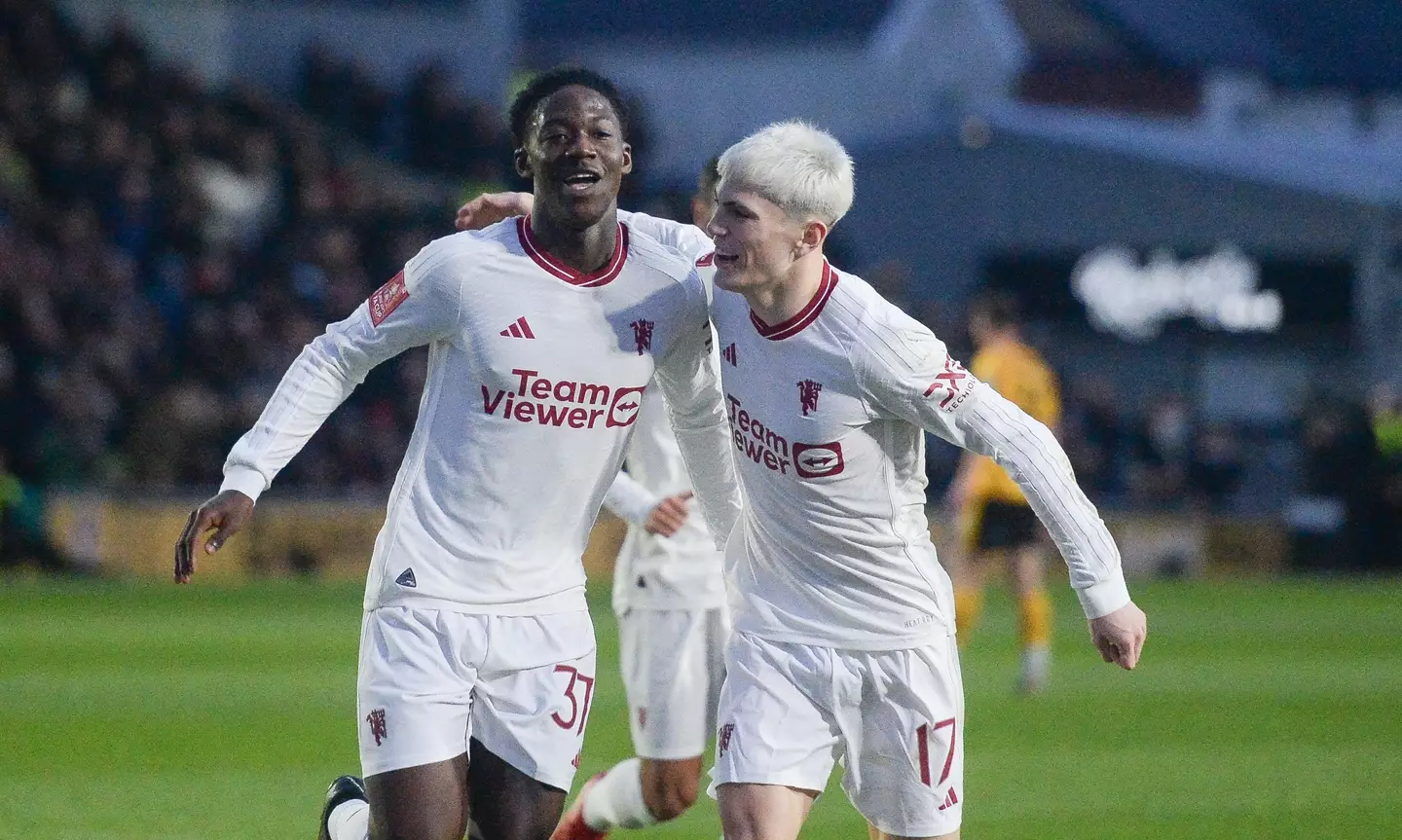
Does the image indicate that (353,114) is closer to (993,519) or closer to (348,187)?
(348,187)

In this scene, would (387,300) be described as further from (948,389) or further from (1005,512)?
(1005,512)

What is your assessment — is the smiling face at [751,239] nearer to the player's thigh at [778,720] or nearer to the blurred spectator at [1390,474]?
the player's thigh at [778,720]

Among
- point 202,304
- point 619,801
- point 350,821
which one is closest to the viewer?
point 350,821

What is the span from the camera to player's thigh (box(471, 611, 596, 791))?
503 centimetres

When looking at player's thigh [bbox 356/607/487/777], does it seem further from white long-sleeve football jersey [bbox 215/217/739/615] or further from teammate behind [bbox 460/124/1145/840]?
teammate behind [bbox 460/124/1145/840]

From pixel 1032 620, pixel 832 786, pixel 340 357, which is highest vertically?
pixel 340 357

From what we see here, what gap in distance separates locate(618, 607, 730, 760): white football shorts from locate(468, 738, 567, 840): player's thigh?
1.60 meters

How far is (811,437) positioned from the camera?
15.9ft

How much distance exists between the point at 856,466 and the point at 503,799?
1180 millimetres

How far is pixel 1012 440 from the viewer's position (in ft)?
15.6

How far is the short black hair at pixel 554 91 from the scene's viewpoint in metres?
5.05

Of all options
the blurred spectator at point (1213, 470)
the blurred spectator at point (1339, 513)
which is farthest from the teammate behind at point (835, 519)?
the blurred spectator at point (1213, 470)

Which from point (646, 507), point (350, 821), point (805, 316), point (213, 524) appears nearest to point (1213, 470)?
point (646, 507)

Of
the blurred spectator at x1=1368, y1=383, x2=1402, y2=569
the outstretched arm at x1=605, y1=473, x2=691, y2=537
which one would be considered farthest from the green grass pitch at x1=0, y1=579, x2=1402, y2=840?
the blurred spectator at x1=1368, y1=383, x2=1402, y2=569
